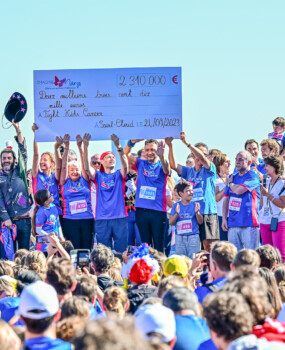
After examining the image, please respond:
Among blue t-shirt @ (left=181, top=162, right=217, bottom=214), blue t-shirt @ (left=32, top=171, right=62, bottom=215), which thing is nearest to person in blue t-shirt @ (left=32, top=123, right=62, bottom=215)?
blue t-shirt @ (left=32, top=171, right=62, bottom=215)

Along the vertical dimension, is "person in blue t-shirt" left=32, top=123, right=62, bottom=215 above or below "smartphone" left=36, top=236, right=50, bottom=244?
above

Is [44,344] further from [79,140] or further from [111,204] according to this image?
[79,140]

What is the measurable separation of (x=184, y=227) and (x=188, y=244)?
0.26 m

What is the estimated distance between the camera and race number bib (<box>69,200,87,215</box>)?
1000cm

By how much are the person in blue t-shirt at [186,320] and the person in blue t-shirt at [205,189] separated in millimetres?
5651

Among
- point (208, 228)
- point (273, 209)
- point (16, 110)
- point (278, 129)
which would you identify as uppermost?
point (16, 110)

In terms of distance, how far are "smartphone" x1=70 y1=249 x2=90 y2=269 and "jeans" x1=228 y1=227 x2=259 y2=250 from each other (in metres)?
3.33

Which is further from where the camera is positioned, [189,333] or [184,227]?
[184,227]

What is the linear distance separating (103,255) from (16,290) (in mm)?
912

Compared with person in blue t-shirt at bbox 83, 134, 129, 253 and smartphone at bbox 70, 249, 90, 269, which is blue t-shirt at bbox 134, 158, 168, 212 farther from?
smartphone at bbox 70, 249, 90, 269

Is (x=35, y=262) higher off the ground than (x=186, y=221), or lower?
lower

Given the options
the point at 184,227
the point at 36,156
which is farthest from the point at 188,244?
the point at 36,156

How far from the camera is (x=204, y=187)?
995 cm

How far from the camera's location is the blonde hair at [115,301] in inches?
195
